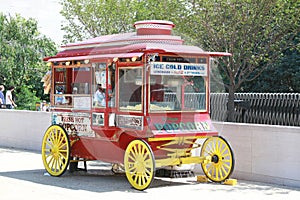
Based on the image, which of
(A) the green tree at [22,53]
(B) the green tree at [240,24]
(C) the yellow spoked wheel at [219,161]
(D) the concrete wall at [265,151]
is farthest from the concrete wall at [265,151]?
(A) the green tree at [22,53]

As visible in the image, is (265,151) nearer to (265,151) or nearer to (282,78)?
(265,151)

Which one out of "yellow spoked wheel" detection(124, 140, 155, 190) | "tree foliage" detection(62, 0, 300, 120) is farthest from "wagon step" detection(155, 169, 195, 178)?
"tree foliage" detection(62, 0, 300, 120)

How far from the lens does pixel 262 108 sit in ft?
67.9

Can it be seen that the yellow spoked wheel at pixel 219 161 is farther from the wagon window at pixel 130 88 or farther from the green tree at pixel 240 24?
the green tree at pixel 240 24

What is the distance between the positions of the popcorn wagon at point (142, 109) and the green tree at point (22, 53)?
57.7ft

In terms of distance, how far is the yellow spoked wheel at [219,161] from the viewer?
39.4ft

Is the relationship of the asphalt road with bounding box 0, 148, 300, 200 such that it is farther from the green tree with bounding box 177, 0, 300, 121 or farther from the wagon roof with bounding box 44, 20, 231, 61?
the green tree with bounding box 177, 0, 300, 121

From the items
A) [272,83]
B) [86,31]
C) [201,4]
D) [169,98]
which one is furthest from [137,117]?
[272,83]

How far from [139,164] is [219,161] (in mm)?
1831

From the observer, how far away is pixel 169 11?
1927 centimetres

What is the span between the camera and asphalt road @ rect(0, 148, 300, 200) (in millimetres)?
10727

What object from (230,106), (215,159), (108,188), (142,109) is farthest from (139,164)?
(230,106)

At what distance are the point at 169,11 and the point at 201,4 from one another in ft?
4.00

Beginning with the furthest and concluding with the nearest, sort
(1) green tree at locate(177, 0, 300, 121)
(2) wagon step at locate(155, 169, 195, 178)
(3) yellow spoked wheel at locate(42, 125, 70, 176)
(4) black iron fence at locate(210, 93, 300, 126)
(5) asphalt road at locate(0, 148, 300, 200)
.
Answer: (4) black iron fence at locate(210, 93, 300, 126) < (1) green tree at locate(177, 0, 300, 121) < (3) yellow spoked wheel at locate(42, 125, 70, 176) < (2) wagon step at locate(155, 169, 195, 178) < (5) asphalt road at locate(0, 148, 300, 200)
